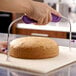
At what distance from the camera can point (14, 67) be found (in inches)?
33.9

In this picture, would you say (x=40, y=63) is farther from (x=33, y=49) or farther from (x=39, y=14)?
(x=39, y=14)

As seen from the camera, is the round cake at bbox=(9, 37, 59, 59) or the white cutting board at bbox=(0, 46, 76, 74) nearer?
the white cutting board at bbox=(0, 46, 76, 74)

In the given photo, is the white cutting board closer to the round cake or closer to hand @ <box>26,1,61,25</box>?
the round cake

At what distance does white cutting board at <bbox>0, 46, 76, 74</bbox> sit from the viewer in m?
0.83

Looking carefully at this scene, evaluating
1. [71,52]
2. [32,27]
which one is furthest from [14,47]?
[32,27]

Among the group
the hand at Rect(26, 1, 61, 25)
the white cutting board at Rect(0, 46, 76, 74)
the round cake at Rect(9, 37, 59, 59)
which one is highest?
the hand at Rect(26, 1, 61, 25)

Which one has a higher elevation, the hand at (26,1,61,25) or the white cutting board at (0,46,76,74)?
the hand at (26,1,61,25)

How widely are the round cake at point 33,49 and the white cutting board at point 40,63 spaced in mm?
23

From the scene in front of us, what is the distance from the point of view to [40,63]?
2.94ft

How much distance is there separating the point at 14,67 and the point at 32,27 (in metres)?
1.78

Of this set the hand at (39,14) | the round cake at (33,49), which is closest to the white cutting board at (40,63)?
the round cake at (33,49)

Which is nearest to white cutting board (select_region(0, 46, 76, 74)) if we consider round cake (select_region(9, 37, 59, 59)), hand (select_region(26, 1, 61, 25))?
round cake (select_region(9, 37, 59, 59))

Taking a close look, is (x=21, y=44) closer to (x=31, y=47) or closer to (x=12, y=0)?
(x=31, y=47)

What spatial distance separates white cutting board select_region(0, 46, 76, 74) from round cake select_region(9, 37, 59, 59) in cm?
2
